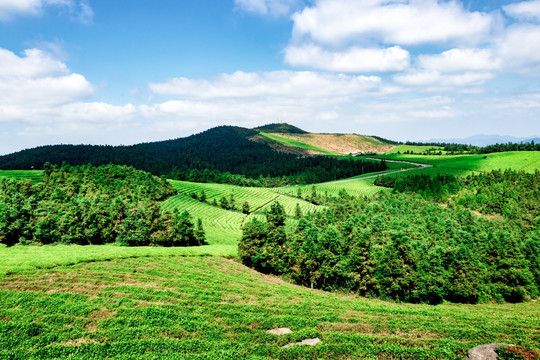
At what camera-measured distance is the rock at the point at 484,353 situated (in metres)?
19.0

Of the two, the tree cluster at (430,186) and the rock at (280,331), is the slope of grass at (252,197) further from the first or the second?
the rock at (280,331)

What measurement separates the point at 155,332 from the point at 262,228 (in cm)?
3981

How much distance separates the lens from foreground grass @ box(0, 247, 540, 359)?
21.8 m

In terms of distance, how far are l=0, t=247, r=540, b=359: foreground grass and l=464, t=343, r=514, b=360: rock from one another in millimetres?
790

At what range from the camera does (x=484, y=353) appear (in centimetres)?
1942

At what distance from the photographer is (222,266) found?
57562mm

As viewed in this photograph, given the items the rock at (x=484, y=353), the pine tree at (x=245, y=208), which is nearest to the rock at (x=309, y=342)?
the rock at (x=484, y=353)

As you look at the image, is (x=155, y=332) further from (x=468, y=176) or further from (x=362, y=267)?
(x=468, y=176)

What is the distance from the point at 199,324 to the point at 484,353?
22105 mm

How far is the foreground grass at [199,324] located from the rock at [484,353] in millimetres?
790

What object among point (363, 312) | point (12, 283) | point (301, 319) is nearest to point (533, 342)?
point (363, 312)

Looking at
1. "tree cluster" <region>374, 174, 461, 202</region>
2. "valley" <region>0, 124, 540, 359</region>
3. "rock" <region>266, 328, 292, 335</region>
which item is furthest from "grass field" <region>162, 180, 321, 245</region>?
"rock" <region>266, 328, 292, 335</region>

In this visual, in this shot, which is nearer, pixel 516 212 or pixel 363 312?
pixel 363 312

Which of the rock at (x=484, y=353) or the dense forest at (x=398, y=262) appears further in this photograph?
the dense forest at (x=398, y=262)
